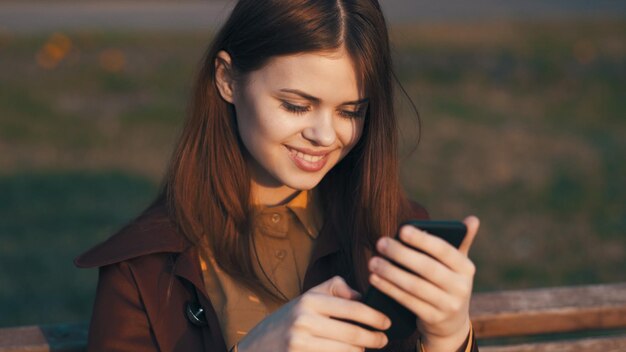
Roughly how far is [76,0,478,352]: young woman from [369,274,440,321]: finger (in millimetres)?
226

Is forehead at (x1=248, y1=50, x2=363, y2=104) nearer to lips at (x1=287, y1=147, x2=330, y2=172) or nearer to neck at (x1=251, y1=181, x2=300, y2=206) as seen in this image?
lips at (x1=287, y1=147, x2=330, y2=172)

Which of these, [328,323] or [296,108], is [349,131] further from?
[328,323]

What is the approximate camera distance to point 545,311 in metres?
2.58

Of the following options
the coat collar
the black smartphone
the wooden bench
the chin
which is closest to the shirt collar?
A: the coat collar

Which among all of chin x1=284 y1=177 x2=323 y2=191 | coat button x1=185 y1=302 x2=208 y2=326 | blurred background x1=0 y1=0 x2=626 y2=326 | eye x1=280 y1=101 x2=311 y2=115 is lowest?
blurred background x1=0 y1=0 x2=626 y2=326

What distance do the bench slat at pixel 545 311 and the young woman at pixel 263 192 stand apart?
374 mm

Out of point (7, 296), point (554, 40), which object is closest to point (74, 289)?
point (7, 296)

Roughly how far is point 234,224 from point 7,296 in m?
3.07

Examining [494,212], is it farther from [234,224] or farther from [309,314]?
[309,314]

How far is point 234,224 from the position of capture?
239 cm

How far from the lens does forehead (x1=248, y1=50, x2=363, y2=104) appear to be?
2.13m

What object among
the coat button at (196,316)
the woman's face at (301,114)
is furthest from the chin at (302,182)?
the coat button at (196,316)

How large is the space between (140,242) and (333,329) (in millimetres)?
713

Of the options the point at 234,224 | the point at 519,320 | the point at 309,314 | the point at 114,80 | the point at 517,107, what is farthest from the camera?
the point at 114,80
